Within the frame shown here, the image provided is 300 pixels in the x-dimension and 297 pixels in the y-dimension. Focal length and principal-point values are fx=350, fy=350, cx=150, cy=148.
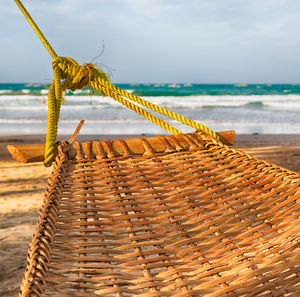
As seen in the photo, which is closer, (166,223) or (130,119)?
(166,223)

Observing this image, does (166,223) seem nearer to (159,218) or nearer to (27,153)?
(159,218)

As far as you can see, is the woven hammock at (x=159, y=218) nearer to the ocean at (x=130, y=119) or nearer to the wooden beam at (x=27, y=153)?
the wooden beam at (x=27, y=153)

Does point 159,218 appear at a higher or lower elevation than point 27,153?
lower

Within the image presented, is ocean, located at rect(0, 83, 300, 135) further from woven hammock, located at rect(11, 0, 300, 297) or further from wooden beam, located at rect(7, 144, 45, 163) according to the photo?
wooden beam, located at rect(7, 144, 45, 163)

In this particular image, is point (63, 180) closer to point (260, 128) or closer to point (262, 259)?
point (262, 259)

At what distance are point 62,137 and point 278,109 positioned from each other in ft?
32.6

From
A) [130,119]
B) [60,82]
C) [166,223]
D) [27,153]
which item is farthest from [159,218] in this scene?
[130,119]

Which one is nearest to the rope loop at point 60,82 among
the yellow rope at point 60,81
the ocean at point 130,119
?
the yellow rope at point 60,81

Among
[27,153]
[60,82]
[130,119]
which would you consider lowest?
[130,119]

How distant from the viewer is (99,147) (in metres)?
1.43

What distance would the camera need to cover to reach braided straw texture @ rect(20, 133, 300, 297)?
0.94m

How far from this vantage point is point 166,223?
121 centimetres

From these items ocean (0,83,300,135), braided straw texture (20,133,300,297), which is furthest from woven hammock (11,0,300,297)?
ocean (0,83,300,135)

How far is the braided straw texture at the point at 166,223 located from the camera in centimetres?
94
